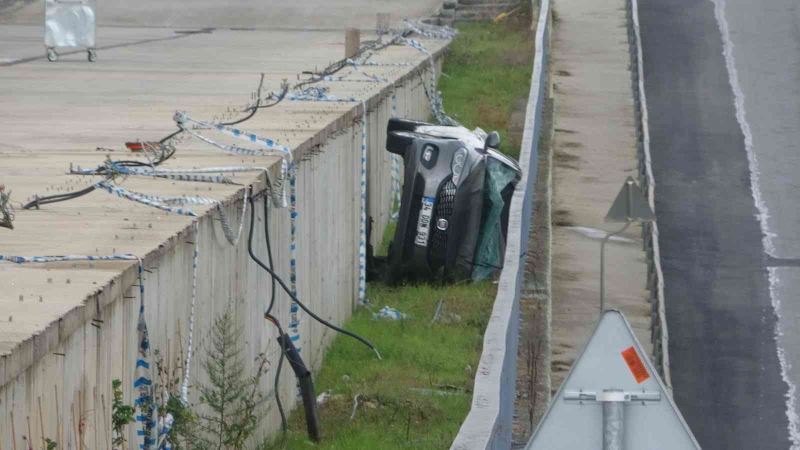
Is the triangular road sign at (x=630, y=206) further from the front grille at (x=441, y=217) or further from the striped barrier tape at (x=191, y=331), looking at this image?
the striped barrier tape at (x=191, y=331)

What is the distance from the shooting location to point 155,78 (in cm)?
2192

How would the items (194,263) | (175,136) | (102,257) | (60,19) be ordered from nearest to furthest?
(102,257)
(194,263)
(175,136)
(60,19)

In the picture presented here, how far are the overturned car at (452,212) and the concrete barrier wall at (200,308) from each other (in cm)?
64

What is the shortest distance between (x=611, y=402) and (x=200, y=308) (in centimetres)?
266

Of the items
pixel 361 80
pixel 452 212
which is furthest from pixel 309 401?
pixel 361 80

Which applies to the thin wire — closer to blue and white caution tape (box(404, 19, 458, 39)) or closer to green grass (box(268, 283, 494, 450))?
green grass (box(268, 283, 494, 450))

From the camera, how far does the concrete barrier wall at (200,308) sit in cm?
586

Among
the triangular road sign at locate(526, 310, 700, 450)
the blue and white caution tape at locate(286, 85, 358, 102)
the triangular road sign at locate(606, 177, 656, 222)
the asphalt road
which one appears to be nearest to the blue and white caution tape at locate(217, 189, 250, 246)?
the triangular road sign at locate(526, 310, 700, 450)

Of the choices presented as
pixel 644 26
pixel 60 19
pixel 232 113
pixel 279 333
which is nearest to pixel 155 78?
pixel 60 19

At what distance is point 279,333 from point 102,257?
3899 mm

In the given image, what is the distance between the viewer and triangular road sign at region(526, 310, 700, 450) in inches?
263

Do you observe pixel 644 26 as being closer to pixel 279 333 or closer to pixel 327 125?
pixel 327 125

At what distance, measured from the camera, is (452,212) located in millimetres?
15148

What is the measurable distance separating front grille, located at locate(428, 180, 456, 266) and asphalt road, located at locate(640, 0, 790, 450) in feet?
9.73
